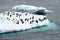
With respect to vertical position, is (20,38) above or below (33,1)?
below

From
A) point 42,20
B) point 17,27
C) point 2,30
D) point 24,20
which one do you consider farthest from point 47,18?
point 2,30

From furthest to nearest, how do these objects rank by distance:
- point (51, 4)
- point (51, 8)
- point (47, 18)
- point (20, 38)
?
point (51, 4) < point (51, 8) < point (47, 18) < point (20, 38)

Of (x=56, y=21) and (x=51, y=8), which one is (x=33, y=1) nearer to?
(x=51, y=8)

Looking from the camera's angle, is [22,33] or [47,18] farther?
[47,18]

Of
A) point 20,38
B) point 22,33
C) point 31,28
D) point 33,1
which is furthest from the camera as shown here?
point 33,1

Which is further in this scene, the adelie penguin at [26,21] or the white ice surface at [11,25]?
the adelie penguin at [26,21]

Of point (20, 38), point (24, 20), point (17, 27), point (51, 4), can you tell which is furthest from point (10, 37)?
point (51, 4)

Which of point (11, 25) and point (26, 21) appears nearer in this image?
point (11, 25)

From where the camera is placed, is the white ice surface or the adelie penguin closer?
the white ice surface
